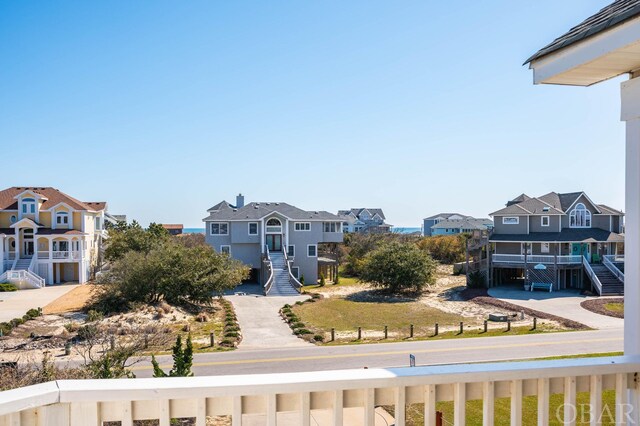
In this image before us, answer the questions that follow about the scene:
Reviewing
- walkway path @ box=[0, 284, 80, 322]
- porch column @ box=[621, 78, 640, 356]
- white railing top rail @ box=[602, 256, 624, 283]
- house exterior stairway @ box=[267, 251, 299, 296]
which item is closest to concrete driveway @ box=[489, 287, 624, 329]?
white railing top rail @ box=[602, 256, 624, 283]

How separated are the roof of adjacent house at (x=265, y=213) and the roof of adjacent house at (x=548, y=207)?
1378cm

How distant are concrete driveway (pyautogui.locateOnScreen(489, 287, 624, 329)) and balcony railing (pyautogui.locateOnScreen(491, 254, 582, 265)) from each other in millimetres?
1964

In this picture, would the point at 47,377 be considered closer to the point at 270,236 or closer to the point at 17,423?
the point at 17,423

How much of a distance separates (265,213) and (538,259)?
67.8 feet

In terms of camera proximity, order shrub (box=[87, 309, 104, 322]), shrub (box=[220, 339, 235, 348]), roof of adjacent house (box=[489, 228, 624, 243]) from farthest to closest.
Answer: roof of adjacent house (box=[489, 228, 624, 243]) → shrub (box=[87, 309, 104, 322]) → shrub (box=[220, 339, 235, 348])

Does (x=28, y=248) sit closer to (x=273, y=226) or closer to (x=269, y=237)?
(x=269, y=237)

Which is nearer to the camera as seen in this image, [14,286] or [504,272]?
[14,286]

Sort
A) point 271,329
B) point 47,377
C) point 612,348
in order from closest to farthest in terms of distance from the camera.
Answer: point 47,377 < point 612,348 < point 271,329

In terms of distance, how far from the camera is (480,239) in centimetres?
3372

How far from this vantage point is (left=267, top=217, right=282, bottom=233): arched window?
123 ft

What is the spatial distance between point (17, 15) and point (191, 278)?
16.0m

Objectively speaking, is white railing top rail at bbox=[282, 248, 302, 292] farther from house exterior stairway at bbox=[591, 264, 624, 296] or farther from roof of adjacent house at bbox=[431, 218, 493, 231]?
roof of adjacent house at bbox=[431, 218, 493, 231]

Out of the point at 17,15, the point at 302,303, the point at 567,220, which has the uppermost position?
the point at 17,15

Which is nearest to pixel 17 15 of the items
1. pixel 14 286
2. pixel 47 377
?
pixel 47 377
